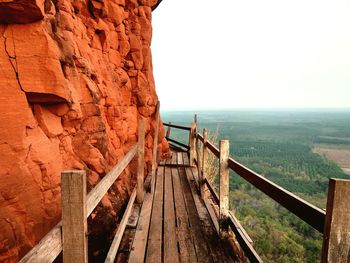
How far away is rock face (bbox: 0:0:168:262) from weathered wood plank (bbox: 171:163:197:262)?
4.46 feet

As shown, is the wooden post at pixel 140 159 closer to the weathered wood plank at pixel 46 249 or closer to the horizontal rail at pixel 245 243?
the horizontal rail at pixel 245 243

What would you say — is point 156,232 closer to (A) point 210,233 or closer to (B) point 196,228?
(B) point 196,228

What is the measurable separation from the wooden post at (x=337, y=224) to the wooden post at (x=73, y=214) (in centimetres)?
164

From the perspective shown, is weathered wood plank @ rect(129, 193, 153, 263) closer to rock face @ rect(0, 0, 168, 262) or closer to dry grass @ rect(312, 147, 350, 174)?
rock face @ rect(0, 0, 168, 262)

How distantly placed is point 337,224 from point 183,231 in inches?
114

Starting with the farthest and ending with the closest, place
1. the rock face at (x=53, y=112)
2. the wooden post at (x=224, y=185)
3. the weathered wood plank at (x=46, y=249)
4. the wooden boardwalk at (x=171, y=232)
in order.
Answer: the wooden post at (x=224, y=185) → the wooden boardwalk at (x=171, y=232) → the rock face at (x=53, y=112) → the weathered wood plank at (x=46, y=249)

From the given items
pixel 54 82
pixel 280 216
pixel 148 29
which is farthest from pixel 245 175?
pixel 280 216

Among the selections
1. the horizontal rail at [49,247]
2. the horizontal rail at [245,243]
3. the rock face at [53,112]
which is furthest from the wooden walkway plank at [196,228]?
the horizontal rail at [49,247]

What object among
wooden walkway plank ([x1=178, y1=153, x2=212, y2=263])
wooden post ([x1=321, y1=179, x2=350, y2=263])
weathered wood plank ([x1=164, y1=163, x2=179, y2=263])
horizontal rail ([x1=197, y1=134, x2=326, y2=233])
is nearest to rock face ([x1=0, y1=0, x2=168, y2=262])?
weathered wood plank ([x1=164, y1=163, x2=179, y2=263])

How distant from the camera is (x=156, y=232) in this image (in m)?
3.87

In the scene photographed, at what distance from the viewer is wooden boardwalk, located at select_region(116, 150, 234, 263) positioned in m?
3.20

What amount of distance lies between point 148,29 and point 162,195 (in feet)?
20.6

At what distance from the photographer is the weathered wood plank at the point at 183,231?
10.6 ft

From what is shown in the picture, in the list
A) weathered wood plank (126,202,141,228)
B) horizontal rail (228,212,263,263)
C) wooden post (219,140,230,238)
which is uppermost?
wooden post (219,140,230,238)
